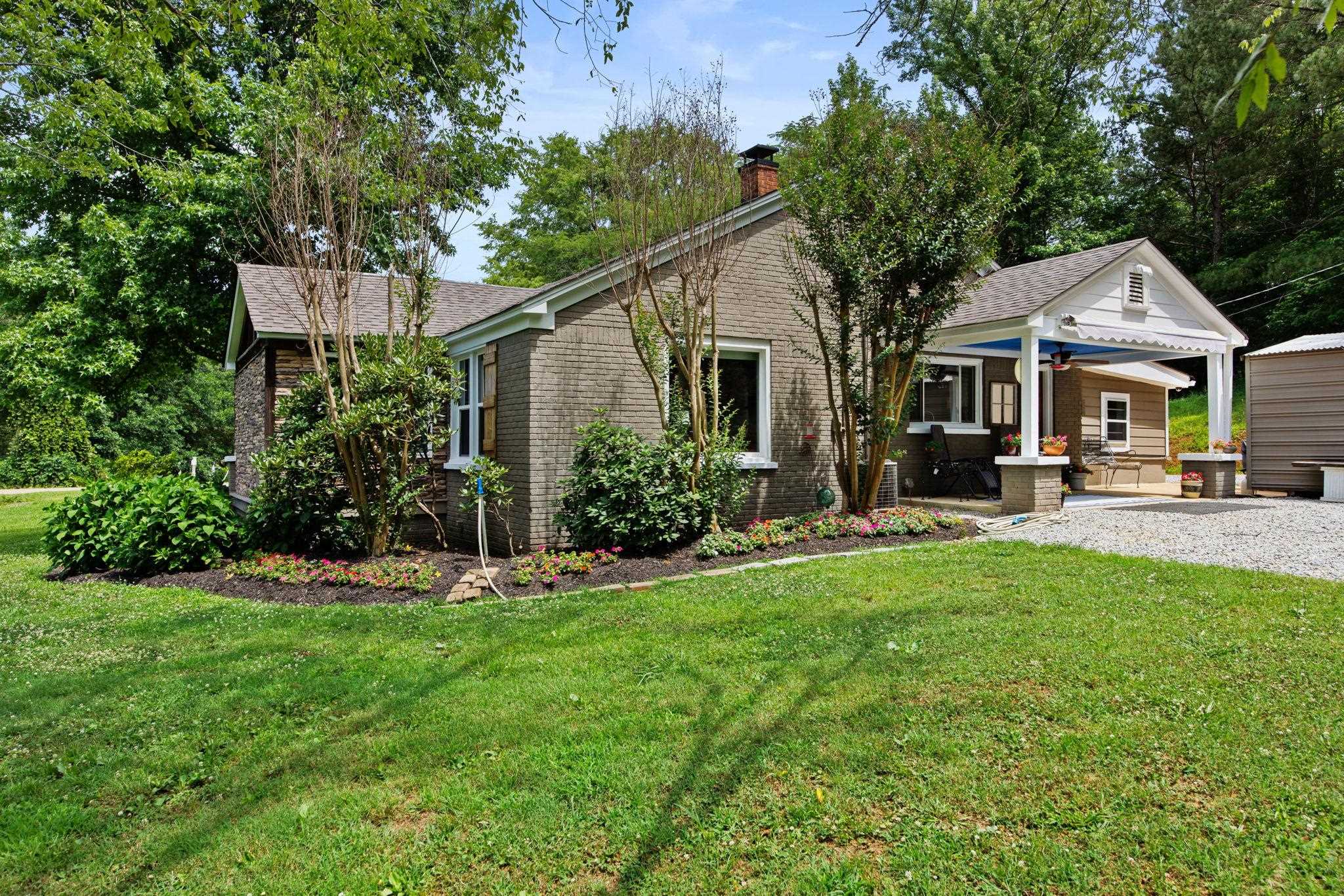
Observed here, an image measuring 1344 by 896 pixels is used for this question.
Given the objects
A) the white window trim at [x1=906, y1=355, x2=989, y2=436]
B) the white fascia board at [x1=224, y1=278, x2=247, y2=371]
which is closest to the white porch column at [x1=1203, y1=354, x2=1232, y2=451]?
the white window trim at [x1=906, y1=355, x2=989, y2=436]

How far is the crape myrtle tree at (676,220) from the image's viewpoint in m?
9.16

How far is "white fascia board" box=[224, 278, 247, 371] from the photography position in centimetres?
1577

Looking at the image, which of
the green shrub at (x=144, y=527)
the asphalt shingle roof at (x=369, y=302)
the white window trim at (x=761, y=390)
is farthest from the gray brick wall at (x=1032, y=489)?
the green shrub at (x=144, y=527)

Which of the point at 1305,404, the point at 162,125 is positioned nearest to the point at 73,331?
the point at 162,125

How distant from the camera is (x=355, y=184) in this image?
9.11 m

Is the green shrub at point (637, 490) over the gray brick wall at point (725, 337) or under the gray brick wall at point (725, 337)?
under

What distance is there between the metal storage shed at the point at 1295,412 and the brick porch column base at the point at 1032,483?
5726mm

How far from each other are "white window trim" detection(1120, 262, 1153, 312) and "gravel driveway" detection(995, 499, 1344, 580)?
3.15 meters

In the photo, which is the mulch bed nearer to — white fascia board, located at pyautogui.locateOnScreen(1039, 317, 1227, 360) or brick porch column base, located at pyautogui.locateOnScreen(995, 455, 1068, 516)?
brick porch column base, located at pyautogui.locateOnScreen(995, 455, 1068, 516)

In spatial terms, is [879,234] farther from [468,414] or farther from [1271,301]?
[1271,301]

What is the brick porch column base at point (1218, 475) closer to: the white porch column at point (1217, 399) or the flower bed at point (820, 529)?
the white porch column at point (1217, 399)

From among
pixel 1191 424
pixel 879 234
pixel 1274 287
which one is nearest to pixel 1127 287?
pixel 879 234

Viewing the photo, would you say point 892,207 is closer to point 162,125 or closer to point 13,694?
A: point 162,125

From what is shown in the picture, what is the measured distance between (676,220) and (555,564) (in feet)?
14.4
